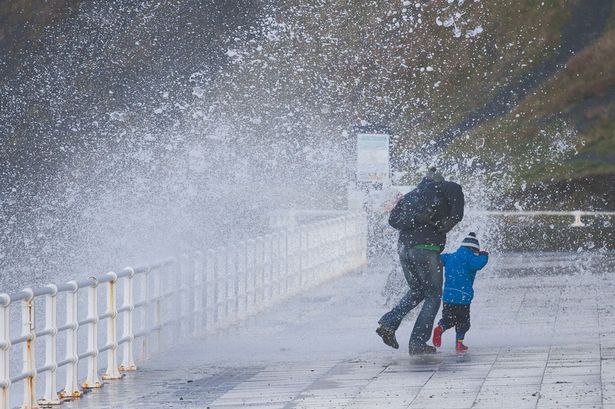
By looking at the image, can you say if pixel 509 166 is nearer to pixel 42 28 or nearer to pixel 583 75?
pixel 583 75

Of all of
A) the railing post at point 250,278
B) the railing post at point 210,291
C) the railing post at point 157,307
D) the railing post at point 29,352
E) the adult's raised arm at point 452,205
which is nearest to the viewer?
the railing post at point 29,352

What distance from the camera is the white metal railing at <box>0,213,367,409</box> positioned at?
40.2 ft

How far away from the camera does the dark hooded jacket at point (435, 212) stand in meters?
14.9

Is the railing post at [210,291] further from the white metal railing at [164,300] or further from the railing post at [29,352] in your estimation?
the railing post at [29,352]

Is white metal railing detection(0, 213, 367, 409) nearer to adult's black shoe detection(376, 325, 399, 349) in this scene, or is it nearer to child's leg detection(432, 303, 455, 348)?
adult's black shoe detection(376, 325, 399, 349)

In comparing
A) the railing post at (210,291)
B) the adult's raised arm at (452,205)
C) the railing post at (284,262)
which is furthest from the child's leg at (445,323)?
the railing post at (284,262)

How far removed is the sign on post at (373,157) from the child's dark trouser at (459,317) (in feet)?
53.5

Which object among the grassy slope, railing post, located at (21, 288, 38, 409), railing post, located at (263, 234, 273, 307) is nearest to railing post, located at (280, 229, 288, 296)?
railing post, located at (263, 234, 273, 307)

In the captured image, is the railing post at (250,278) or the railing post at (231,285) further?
the railing post at (250,278)

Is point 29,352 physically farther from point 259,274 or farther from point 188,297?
point 259,274

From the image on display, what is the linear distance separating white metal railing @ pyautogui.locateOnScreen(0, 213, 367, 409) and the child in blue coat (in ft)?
9.48

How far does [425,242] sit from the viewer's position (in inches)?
591

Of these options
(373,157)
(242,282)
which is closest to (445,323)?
Result: (242,282)

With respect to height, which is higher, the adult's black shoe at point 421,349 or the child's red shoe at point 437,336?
the child's red shoe at point 437,336
